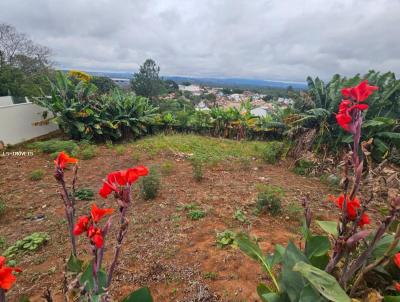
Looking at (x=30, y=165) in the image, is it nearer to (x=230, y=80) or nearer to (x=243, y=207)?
(x=243, y=207)

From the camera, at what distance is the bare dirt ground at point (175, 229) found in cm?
222

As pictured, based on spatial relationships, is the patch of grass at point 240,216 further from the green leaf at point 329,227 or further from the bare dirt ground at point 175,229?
the green leaf at point 329,227

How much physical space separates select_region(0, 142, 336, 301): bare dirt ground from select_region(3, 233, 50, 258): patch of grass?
0.21ft

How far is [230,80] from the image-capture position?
8362 centimetres

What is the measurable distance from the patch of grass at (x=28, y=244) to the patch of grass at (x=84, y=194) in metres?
1.08

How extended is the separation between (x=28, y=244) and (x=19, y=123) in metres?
6.55

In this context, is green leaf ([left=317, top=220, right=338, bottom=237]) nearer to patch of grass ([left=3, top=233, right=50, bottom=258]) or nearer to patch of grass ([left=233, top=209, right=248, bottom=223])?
patch of grass ([left=233, top=209, right=248, bottom=223])

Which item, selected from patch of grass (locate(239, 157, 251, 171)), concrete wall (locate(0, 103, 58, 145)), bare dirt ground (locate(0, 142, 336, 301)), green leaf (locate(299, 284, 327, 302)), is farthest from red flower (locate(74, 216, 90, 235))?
concrete wall (locate(0, 103, 58, 145))

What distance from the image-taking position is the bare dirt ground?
222 centimetres

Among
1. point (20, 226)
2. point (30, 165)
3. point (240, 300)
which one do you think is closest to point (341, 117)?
point (240, 300)

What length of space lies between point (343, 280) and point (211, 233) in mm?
2061

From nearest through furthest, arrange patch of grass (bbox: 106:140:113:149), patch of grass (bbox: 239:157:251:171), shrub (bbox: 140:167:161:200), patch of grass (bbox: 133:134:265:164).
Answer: shrub (bbox: 140:167:161:200) < patch of grass (bbox: 239:157:251:171) < patch of grass (bbox: 133:134:265:164) < patch of grass (bbox: 106:140:113:149)

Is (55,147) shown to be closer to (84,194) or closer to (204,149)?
(84,194)

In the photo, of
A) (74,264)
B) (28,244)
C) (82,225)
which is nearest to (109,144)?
(28,244)
